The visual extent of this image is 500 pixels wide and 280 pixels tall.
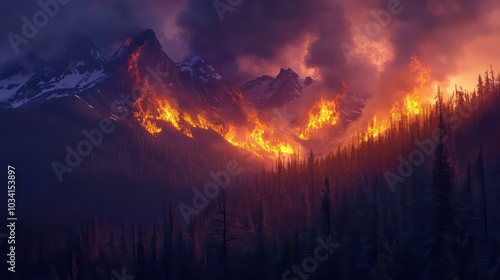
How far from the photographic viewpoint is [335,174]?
162875 millimetres

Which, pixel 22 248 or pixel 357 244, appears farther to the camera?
pixel 22 248

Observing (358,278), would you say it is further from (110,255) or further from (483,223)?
(110,255)

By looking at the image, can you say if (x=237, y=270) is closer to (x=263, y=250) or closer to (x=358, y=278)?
(x=263, y=250)

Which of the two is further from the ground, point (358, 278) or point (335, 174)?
point (335, 174)

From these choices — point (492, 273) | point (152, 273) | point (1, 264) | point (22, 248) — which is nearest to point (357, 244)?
point (492, 273)

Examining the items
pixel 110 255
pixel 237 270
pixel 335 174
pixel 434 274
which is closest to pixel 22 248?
pixel 110 255

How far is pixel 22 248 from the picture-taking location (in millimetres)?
129375

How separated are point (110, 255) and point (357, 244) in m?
59.2

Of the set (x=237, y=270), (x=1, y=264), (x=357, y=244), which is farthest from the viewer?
(x=1, y=264)

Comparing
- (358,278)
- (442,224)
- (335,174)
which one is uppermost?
(335,174)

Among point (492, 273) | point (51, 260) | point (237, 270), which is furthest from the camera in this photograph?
point (51, 260)

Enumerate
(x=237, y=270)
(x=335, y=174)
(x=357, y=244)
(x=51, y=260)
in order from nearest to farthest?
(x=357, y=244) → (x=237, y=270) → (x=51, y=260) → (x=335, y=174)

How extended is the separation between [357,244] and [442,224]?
11240 mm

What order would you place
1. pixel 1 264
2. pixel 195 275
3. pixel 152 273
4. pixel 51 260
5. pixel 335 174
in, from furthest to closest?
pixel 335 174
pixel 51 260
pixel 1 264
pixel 152 273
pixel 195 275
